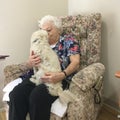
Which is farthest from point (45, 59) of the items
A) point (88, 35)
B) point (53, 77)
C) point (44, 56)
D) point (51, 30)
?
point (88, 35)

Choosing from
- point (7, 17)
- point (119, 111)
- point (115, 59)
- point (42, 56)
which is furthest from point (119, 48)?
point (7, 17)

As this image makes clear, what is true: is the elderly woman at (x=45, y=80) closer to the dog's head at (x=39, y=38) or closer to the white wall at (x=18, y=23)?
the dog's head at (x=39, y=38)

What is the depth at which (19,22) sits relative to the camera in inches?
107

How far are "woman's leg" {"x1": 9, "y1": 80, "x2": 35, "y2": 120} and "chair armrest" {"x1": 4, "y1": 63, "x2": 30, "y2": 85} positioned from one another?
31cm

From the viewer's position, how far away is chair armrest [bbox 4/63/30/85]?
7.23ft

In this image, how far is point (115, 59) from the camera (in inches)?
95.2

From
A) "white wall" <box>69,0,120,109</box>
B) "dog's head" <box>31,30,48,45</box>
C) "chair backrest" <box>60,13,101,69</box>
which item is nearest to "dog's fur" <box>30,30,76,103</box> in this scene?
"dog's head" <box>31,30,48,45</box>

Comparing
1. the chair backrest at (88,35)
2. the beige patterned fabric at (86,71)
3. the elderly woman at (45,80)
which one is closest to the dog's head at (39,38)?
the elderly woman at (45,80)

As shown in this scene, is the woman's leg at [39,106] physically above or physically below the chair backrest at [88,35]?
below

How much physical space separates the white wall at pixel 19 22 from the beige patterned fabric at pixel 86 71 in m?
0.44

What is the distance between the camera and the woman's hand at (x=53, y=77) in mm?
1877

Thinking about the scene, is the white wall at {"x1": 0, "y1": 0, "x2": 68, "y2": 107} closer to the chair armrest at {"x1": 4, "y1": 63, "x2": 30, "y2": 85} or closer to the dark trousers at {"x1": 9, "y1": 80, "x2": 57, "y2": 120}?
the chair armrest at {"x1": 4, "y1": 63, "x2": 30, "y2": 85}

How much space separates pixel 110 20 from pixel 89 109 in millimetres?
1000

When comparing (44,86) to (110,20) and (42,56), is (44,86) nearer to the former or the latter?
(42,56)
